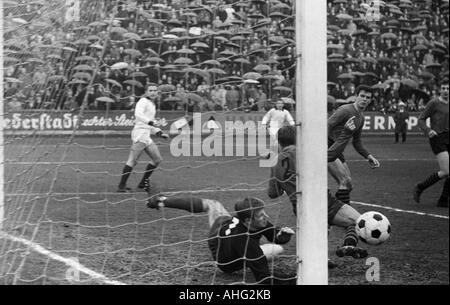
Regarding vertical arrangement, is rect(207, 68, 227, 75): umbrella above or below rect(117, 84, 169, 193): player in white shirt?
above

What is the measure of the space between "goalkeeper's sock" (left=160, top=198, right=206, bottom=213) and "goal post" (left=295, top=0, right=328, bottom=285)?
1680mm

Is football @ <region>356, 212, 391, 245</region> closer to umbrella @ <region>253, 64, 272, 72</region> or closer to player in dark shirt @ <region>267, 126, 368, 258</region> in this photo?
player in dark shirt @ <region>267, 126, 368, 258</region>

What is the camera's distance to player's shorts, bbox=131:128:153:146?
10.3 meters

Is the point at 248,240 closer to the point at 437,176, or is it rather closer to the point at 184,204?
the point at 184,204

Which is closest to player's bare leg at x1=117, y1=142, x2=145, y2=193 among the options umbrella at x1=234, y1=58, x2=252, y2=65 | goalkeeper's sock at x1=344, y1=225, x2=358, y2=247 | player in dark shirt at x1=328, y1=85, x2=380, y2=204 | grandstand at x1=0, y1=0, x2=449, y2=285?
grandstand at x1=0, y1=0, x2=449, y2=285

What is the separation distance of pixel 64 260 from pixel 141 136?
4932 mm

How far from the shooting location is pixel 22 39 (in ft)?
18.5

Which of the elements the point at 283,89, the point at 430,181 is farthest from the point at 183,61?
the point at 430,181

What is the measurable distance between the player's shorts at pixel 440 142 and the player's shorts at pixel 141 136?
4141mm

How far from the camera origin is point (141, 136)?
409 inches
